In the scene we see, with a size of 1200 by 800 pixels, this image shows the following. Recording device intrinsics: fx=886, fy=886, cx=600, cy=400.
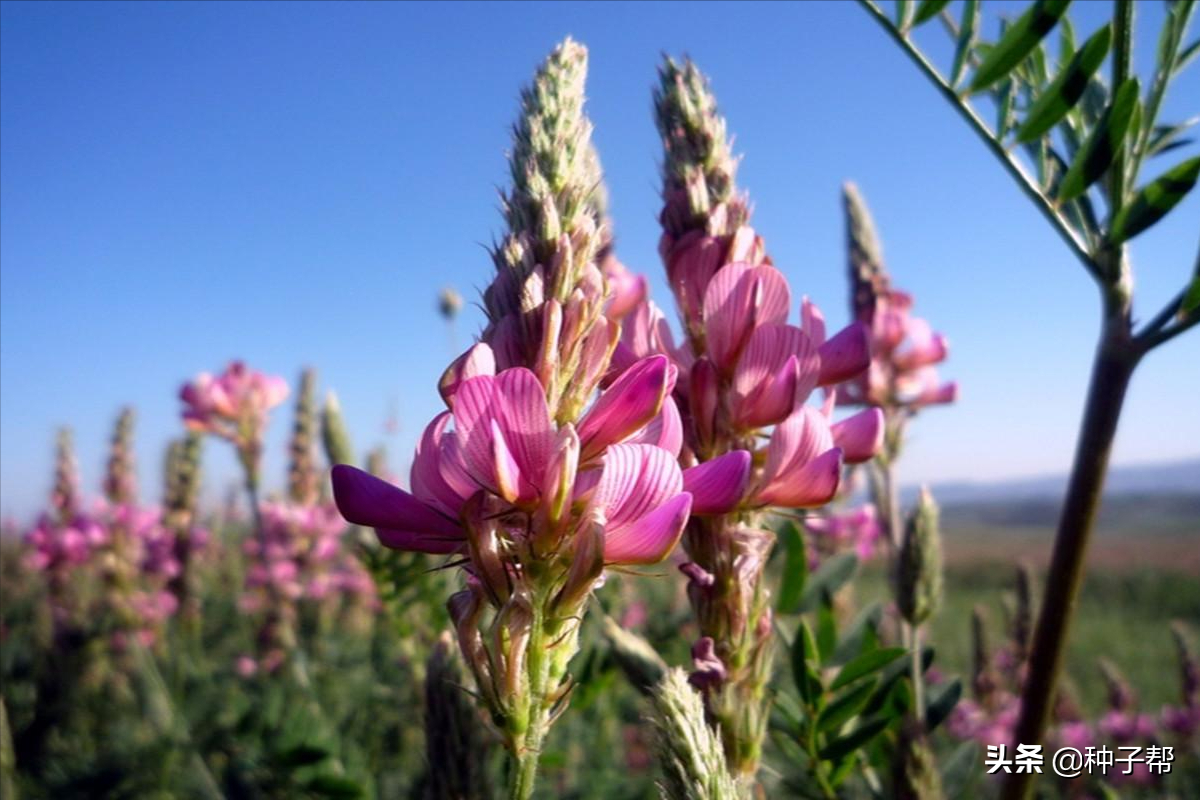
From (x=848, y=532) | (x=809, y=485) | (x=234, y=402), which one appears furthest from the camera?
(x=234, y=402)

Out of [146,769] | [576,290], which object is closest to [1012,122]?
[576,290]

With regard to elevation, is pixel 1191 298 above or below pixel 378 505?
above

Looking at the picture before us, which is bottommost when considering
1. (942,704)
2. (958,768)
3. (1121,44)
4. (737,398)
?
(958,768)

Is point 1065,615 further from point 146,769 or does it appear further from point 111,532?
point 111,532

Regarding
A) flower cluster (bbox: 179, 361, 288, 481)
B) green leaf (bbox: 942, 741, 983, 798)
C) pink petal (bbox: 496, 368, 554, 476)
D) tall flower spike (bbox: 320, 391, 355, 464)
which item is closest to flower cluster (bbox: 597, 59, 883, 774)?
pink petal (bbox: 496, 368, 554, 476)

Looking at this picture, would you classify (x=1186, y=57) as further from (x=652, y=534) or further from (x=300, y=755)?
(x=300, y=755)

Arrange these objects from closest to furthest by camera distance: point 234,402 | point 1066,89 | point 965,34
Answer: point 1066,89 < point 965,34 < point 234,402

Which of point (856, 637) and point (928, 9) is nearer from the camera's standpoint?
point (928, 9)

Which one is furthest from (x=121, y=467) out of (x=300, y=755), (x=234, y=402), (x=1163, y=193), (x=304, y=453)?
(x=1163, y=193)
